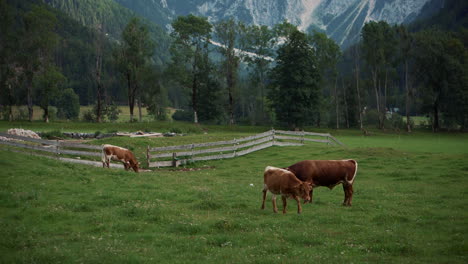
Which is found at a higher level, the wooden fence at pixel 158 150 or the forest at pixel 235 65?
the forest at pixel 235 65

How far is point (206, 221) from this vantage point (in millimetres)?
12789

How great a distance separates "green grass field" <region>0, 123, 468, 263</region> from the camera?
971 centimetres

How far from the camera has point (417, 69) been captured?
265 feet

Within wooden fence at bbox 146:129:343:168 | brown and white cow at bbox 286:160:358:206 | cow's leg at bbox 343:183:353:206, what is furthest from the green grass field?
wooden fence at bbox 146:129:343:168

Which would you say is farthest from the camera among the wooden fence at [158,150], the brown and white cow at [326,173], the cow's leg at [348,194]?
the wooden fence at [158,150]

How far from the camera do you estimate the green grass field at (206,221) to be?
31.9 ft

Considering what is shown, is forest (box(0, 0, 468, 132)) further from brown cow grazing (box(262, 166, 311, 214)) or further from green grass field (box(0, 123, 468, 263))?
brown cow grazing (box(262, 166, 311, 214))

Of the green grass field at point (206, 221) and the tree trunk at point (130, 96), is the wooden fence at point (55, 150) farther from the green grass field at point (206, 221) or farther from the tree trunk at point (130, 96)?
the tree trunk at point (130, 96)

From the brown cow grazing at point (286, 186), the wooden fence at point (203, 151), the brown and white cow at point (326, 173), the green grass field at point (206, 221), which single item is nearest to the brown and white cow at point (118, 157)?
A: the wooden fence at point (203, 151)

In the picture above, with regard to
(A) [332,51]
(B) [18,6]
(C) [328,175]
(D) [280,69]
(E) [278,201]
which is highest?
(B) [18,6]

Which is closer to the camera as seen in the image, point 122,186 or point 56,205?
point 56,205

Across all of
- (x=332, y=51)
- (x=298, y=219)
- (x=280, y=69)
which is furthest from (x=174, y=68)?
(x=298, y=219)

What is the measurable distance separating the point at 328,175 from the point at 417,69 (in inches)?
2895

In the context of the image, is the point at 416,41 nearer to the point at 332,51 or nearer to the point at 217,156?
the point at 332,51
